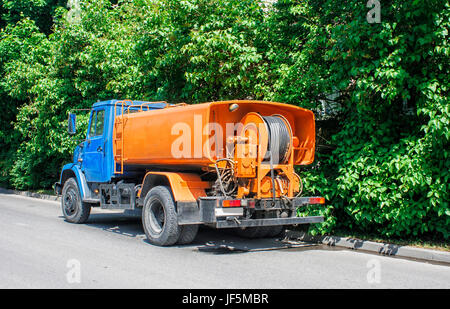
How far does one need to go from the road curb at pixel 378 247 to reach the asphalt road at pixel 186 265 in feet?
0.98

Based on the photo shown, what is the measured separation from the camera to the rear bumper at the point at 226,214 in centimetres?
760

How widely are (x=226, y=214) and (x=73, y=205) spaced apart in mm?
5541

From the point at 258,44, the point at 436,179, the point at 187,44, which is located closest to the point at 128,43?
the point at 187,44

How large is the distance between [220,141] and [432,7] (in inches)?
158

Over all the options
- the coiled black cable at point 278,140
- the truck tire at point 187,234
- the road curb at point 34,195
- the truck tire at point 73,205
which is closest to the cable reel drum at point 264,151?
the coiled black cable at point 278,140

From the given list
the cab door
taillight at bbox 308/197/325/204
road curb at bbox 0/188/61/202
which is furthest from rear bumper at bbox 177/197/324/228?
road curb at bbox 0/188/61/202

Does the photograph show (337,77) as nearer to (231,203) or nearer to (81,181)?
(231,203)

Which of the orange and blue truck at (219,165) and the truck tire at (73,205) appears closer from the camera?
the orange and blue truck at (219,165)

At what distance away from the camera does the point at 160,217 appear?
8945 millimetres

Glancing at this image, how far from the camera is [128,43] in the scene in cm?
Answer: 1480

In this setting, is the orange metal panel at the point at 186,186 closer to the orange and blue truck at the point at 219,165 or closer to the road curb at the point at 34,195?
the orange and blue truck at the point at 219,165

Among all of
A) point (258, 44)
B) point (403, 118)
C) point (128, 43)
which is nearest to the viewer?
point (403, 118)
